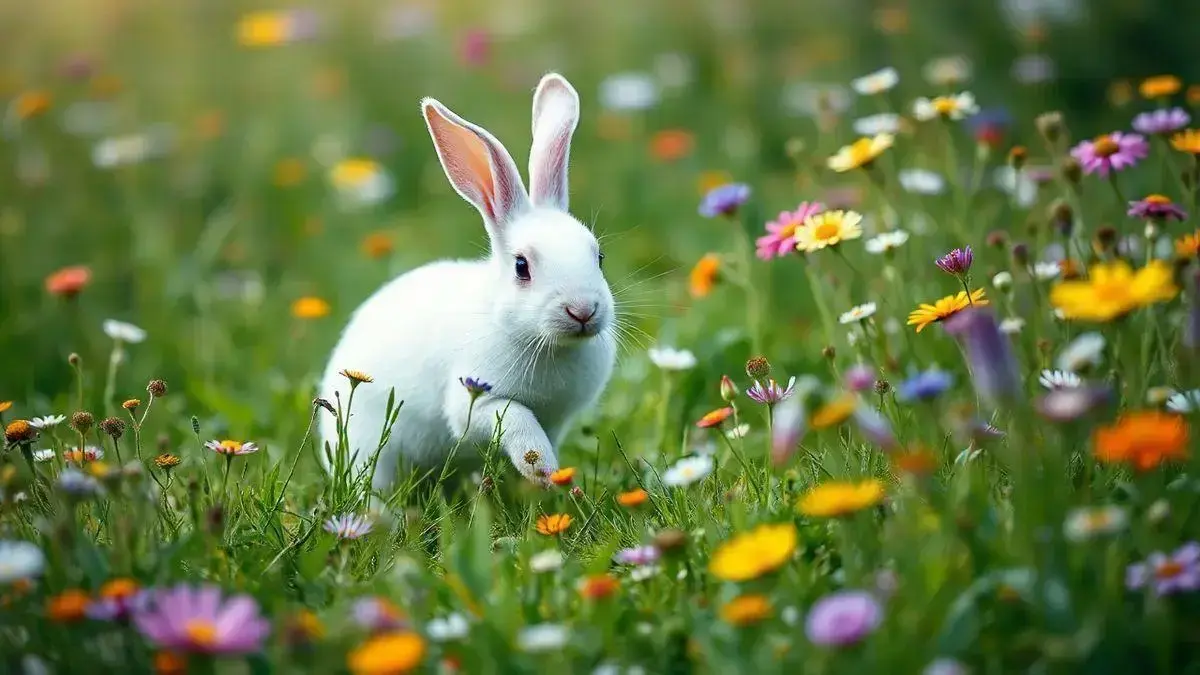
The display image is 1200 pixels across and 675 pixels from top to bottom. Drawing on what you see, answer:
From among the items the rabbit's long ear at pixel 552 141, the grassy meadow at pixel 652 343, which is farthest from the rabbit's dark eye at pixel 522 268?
the grassy meadow at pixel 652 343

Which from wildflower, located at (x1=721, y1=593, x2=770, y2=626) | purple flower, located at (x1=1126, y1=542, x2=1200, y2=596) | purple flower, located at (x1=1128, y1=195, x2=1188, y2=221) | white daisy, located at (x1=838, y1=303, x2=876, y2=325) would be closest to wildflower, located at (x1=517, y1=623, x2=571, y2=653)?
wildflower, located at (x1=721, y1=593, x2=770, y2=626)

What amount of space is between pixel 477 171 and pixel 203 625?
1.77 meters

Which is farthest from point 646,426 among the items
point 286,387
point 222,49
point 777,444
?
point 222,49

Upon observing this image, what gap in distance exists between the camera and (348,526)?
9.46 ft

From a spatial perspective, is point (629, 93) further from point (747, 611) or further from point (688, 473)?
point (747, 611)

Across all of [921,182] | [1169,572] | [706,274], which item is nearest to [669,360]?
[706,274]

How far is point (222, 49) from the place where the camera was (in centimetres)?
766

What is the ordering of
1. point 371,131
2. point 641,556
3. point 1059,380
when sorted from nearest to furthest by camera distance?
point 641,556, point 1059,380, point 371,131

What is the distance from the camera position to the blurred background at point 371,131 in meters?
4.98

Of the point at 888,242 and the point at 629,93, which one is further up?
the point at 888,242

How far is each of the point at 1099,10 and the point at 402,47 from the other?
3.74 m

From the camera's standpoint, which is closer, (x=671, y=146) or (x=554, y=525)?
(x=554, y=525)

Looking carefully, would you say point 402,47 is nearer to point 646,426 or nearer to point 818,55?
point 818,55

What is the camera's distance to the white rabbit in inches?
131
